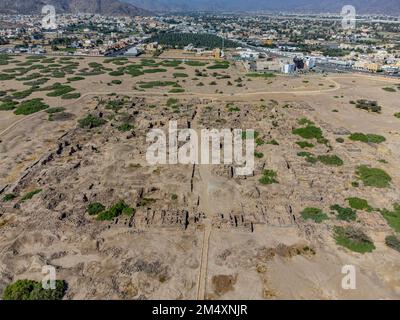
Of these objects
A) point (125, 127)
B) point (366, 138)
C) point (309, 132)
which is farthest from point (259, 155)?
point (125, 127)

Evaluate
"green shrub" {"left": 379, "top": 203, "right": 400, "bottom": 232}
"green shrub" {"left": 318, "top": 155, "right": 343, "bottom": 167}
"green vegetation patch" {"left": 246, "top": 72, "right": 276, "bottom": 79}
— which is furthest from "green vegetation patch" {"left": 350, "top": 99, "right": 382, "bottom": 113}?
"green shrub" {"left": 379, "top": 203, "right": 400, "bottom": 232}

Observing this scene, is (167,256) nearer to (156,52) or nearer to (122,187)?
(122,187)

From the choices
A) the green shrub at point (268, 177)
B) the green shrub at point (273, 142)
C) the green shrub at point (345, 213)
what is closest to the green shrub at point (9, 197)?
the green shrub at point (268, 177)

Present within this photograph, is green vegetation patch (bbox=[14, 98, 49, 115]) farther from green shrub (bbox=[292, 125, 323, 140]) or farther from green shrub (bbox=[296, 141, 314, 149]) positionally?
green shrub (bbox=[296, 141, 314, 149])

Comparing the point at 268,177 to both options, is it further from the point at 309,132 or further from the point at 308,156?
the point at 309,132

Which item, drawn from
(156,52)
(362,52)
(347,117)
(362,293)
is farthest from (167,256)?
(362,52)
